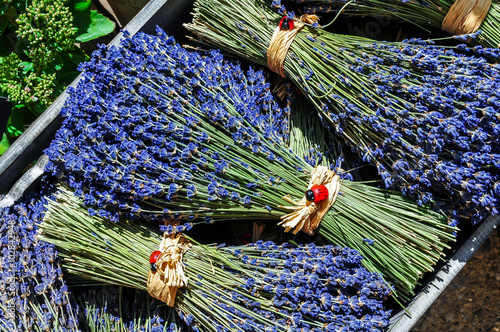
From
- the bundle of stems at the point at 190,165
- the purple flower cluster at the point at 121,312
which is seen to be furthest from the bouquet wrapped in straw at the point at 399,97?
the purple flower cluster at the point at 121,312

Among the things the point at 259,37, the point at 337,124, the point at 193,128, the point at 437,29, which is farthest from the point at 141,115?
the point at 437,29

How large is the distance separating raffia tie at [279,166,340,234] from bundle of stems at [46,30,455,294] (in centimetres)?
2

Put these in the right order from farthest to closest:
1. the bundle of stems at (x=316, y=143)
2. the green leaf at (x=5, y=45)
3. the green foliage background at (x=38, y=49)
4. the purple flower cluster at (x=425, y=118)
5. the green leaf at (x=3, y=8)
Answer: the green leaf at (x=5, y=45) → the green leaf at (x=3, y=8) → the green foliage background at (x=38, y=49) → the bundle of stems at (x=316, y=143) → the purple flower cluster at (x=425, y=118)

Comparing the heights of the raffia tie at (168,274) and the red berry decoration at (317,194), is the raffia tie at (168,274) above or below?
below

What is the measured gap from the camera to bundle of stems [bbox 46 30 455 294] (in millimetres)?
1159

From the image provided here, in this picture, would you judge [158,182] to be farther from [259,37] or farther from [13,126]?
[13,126]

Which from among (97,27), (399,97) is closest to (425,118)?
(399,97)

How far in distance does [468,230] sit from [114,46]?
112 cm

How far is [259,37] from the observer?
4.34 feet

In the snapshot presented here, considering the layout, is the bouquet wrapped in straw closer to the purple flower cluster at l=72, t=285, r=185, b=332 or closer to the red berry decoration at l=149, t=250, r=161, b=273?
the red berry decoration at l=149, t=250, r=161, b=273

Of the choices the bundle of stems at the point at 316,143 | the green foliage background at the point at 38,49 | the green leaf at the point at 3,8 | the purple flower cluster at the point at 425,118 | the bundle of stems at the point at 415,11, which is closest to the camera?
the purple flower cluster at the point at 425,118

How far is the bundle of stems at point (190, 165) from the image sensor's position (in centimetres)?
116

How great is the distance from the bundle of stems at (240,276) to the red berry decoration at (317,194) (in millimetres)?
142

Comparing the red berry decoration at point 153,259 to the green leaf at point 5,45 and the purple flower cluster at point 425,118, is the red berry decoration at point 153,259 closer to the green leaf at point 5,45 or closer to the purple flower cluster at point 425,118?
the purple flower cluster at point 425,118
